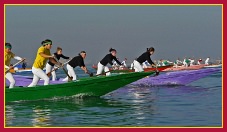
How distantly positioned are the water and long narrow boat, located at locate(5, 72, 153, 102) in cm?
26

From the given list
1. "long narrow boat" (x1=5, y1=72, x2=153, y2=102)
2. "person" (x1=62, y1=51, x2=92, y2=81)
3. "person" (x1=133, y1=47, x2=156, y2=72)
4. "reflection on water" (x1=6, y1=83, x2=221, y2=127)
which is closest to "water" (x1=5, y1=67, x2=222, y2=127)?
"reflection on water" (x1=6, y1=83, x2=221, y2=127)

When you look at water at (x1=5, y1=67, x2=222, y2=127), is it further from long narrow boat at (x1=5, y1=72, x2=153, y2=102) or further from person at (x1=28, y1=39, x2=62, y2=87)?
person at (x1=28, y1=39, x2=62, y2=87)

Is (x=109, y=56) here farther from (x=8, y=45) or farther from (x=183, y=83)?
(x=183, y=83)

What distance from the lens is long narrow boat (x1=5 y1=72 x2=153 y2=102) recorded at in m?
17.4

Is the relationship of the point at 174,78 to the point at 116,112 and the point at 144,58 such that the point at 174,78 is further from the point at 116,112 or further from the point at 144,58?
the point at 116,112

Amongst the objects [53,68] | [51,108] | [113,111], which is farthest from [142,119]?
[53,68]

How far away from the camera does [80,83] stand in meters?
17.9

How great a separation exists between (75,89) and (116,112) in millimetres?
3962

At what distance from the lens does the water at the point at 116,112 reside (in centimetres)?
1225

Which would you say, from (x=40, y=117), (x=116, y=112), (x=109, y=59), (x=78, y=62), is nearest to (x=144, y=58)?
(x=109, y=59)

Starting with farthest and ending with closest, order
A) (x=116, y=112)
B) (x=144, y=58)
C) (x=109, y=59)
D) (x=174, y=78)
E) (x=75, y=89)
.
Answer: (x=174, y=78) → (x=144, y=58) → (x=109, y=59) → (x=75, y=89) → (x=116, y=112)

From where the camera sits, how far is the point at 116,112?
47.3ft

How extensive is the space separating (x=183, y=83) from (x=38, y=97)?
1242 centimetres

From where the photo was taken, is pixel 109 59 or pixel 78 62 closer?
pixel 78 62
